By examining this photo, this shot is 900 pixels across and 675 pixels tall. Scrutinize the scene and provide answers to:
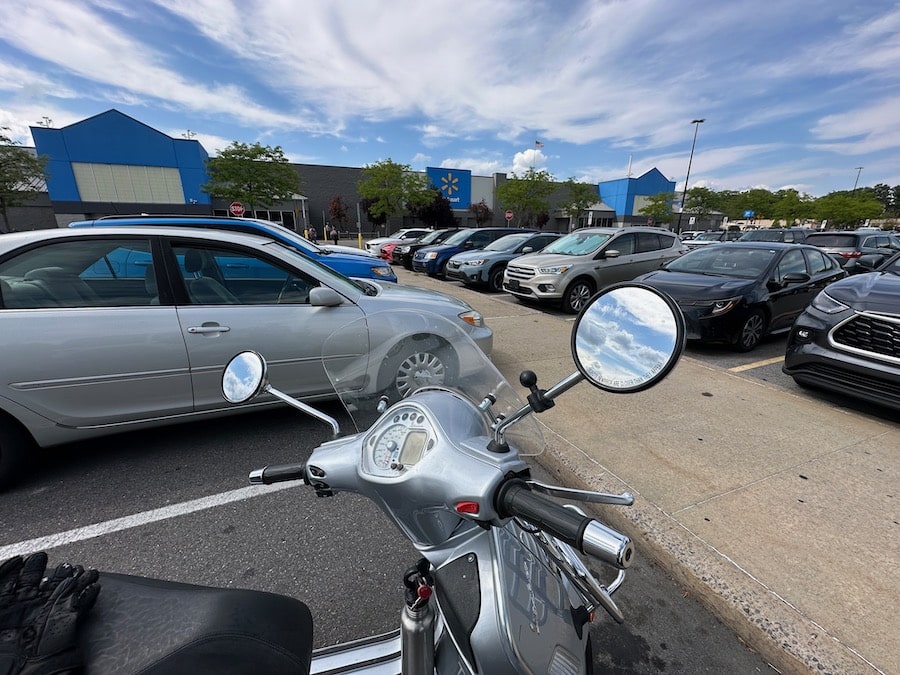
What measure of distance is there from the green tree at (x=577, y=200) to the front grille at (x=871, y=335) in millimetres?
43746

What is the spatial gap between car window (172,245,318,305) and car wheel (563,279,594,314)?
237 inches

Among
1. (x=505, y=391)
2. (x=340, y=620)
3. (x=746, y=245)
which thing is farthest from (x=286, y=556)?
(x=746, y=245)

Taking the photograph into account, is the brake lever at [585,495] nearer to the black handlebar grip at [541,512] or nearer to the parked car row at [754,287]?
the black handlebar grip at [541,512]

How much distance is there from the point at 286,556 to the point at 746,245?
7820 mm

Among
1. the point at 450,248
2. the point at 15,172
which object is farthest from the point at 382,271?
the point at 15,172

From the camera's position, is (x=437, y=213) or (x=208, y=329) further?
(x=437, y=213)

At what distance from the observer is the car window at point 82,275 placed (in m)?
2.65

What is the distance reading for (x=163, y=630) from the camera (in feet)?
2.81

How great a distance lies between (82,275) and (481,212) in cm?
4563

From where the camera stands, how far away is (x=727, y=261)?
639cm

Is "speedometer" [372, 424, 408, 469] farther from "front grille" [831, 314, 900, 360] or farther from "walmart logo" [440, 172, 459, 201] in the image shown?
"walmart logo" [440, 172, 459, 201]

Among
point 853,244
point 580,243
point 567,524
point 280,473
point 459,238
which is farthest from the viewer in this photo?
point 459,238

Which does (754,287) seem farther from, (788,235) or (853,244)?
(788,235)

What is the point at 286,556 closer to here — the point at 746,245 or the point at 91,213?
the point at 746,245
